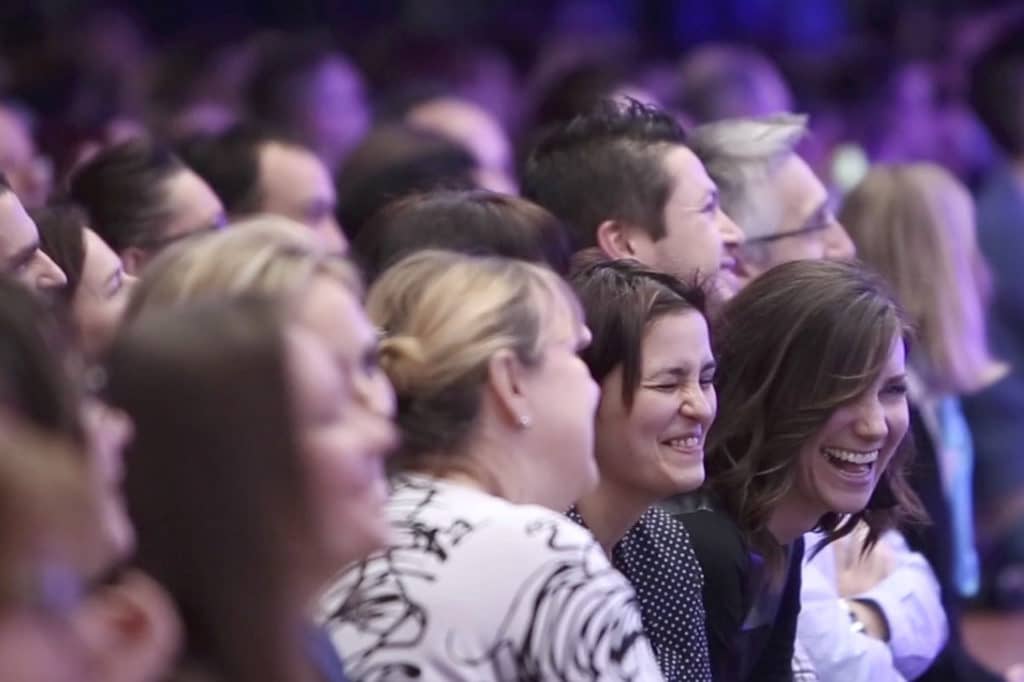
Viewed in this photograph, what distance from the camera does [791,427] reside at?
3.40 m

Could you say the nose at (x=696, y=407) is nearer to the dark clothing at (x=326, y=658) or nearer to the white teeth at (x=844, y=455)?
the white teeth at (x=844, y=455)

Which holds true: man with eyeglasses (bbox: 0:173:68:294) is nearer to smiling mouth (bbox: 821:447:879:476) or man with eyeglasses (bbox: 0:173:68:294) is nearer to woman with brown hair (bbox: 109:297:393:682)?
smiling mouth (bbox: 821:447:879:476)

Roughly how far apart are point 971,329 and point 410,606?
3.11m

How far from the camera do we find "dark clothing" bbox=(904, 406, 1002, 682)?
424 centimetres

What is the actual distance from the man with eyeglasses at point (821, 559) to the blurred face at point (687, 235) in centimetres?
32

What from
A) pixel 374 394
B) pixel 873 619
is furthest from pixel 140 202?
pixel 374 394

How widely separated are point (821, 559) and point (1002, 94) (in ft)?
11.0

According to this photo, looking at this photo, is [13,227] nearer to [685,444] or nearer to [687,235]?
[685,444]

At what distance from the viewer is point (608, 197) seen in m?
3.91

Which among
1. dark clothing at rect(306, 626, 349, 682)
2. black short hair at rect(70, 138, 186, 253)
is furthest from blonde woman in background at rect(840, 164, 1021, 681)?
dark clothing at rect(306, 626, 349, 682)

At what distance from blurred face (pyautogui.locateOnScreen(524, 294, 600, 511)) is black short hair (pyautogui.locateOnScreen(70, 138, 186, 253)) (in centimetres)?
179

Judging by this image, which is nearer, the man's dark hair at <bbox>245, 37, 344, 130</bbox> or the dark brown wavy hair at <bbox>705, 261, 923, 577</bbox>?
the dark brown wavy hair at <bbox>705, 261, 923, 577</bbox>

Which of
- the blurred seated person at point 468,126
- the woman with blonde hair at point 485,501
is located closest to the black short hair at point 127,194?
the woman with blonde hair at point 485,501

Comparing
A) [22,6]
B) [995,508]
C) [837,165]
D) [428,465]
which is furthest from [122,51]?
[428,465]
